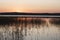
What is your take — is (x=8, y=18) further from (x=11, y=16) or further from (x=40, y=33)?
(x=40, y=33)

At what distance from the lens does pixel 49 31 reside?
107 centimetres

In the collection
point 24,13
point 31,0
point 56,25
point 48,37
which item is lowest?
point 48,37

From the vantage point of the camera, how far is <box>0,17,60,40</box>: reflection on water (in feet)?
3.47

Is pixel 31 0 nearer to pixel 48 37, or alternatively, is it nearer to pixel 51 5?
pixel 51 5

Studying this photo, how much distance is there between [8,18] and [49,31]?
438 millimetres

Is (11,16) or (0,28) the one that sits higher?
(11,16)

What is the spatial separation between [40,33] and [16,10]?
1.12 ft

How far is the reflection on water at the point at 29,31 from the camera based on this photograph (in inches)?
41.7

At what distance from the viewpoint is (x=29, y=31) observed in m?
1.07

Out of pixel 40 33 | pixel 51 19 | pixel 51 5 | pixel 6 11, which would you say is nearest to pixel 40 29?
pixel 40 33

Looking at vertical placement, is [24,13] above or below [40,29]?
above

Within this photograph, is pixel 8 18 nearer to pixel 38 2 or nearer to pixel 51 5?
pixel 38 2

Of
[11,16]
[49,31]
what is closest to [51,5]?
[49,31]

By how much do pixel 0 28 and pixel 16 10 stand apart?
25 cm
